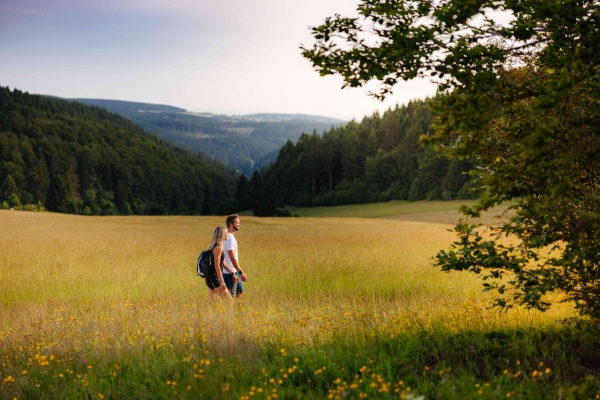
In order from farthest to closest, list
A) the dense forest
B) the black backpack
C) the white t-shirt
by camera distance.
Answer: the dense forest → the white t-shirt → the black backpack

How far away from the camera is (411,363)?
608 cm

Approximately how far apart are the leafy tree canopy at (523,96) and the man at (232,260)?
4.25 metres

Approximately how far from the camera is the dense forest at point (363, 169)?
310 ft

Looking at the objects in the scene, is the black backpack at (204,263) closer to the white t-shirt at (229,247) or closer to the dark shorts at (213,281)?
the dark shorts at (213,281)

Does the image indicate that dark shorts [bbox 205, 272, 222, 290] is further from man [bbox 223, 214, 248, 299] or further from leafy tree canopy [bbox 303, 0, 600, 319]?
leafy tree canopy [bbox 303, 0, 600, 319]

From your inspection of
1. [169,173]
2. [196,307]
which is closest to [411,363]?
[196,307]

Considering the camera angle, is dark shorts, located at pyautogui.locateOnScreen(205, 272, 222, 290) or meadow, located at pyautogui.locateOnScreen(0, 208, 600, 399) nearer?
meadow, located at pyautogui.locateOnScreen(0, 208, 600, 399)

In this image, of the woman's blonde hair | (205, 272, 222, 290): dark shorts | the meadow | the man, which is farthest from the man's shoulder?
the meadow

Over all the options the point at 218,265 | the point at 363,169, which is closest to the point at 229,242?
the point at 218,265

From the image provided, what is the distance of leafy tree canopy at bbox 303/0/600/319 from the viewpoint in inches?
203

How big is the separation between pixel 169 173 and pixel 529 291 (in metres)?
176

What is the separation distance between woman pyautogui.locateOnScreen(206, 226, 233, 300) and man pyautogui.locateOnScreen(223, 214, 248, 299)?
12 centimetres

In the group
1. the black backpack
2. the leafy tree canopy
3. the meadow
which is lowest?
the meadow

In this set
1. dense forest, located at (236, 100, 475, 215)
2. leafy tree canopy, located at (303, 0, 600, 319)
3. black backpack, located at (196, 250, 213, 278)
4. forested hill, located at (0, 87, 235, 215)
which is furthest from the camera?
forested hill, located at (0, 87, 235, 215)
